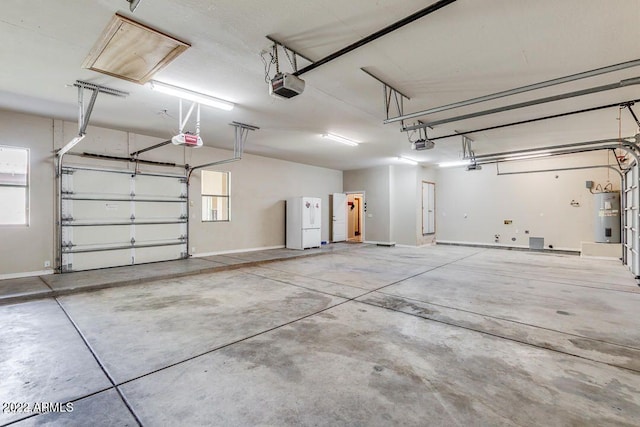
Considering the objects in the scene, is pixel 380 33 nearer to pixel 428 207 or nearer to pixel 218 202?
pixel 218 202

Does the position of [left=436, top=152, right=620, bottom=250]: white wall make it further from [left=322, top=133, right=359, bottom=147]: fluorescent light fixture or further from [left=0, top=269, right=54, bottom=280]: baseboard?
[left=0, top=269, right=54, bottom=280]: baseboard

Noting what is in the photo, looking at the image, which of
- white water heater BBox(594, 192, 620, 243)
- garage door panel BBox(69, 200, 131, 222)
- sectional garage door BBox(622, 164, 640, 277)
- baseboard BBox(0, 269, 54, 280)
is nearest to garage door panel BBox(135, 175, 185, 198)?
garage door panel BBox(69, 200, 131, 222)

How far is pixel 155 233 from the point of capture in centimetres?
701

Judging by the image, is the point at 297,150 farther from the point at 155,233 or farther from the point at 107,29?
the point at 107,29

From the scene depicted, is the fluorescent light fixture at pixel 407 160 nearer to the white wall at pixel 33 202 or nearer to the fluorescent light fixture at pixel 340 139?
the fluorescent light fixture at pixel 340 139

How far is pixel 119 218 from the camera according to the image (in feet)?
21.3

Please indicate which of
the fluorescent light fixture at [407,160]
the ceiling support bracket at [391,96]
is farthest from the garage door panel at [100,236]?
the fluorescent light fixture at [407,160]

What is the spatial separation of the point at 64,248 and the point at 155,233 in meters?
1.70

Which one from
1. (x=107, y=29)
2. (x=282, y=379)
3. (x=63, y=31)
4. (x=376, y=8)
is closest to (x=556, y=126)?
(x=376, y=8)

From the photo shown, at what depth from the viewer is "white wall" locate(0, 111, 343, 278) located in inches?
210

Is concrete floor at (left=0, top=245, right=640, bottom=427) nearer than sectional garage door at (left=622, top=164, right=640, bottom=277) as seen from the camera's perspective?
Yes

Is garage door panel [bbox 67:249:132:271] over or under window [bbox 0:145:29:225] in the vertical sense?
under

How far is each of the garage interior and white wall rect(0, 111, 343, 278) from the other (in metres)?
0.04

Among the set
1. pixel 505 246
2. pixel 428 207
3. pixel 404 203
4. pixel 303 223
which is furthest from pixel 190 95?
pixel 505 246
